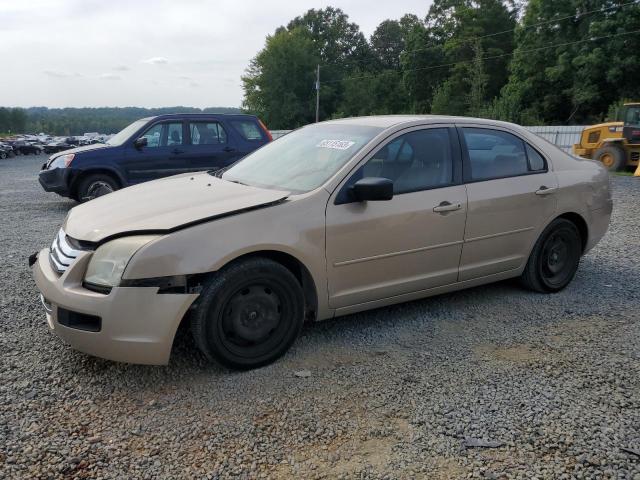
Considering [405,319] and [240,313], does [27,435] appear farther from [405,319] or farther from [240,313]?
[405,319]

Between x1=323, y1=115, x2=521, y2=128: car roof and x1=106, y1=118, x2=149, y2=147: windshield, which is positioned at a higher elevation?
x1=323, y1=115, x2=521, y2=128: car roof

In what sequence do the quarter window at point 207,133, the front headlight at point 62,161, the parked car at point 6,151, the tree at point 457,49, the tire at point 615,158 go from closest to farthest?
1. the front headlight at point 62,161
2. the quarter window at point 207,133
3. the tire at point 615,158
4. the parked car at point 6,151
5. the tree at point 457,49

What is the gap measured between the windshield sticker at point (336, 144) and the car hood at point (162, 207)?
620mm

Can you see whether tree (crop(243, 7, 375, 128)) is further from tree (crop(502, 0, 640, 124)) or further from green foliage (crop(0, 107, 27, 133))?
green foliage (crop(0, 107, 27, 133))

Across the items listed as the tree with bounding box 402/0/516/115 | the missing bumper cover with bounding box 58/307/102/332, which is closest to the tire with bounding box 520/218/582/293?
the missing bumper cover with bounding box 58/307/102/332

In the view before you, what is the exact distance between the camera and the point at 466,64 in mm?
56875

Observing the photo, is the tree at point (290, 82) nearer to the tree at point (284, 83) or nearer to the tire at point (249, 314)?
the tree at point (284, 83)

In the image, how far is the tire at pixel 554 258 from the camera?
16.0 ft

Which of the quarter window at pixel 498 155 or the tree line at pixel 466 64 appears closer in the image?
the quarter window at pixel 498 155

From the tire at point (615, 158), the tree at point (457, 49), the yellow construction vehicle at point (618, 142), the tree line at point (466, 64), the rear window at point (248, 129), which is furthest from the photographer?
the tree at point (457, 49)

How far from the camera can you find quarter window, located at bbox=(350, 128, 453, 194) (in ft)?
13.0

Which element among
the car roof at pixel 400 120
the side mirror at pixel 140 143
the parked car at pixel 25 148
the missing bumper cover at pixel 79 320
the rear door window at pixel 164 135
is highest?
the car roof at pixel 400 120

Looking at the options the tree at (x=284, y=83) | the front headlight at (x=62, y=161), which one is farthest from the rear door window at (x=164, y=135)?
the tree at (x=284, y=83)

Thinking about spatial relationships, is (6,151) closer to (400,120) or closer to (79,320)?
(400,120)
